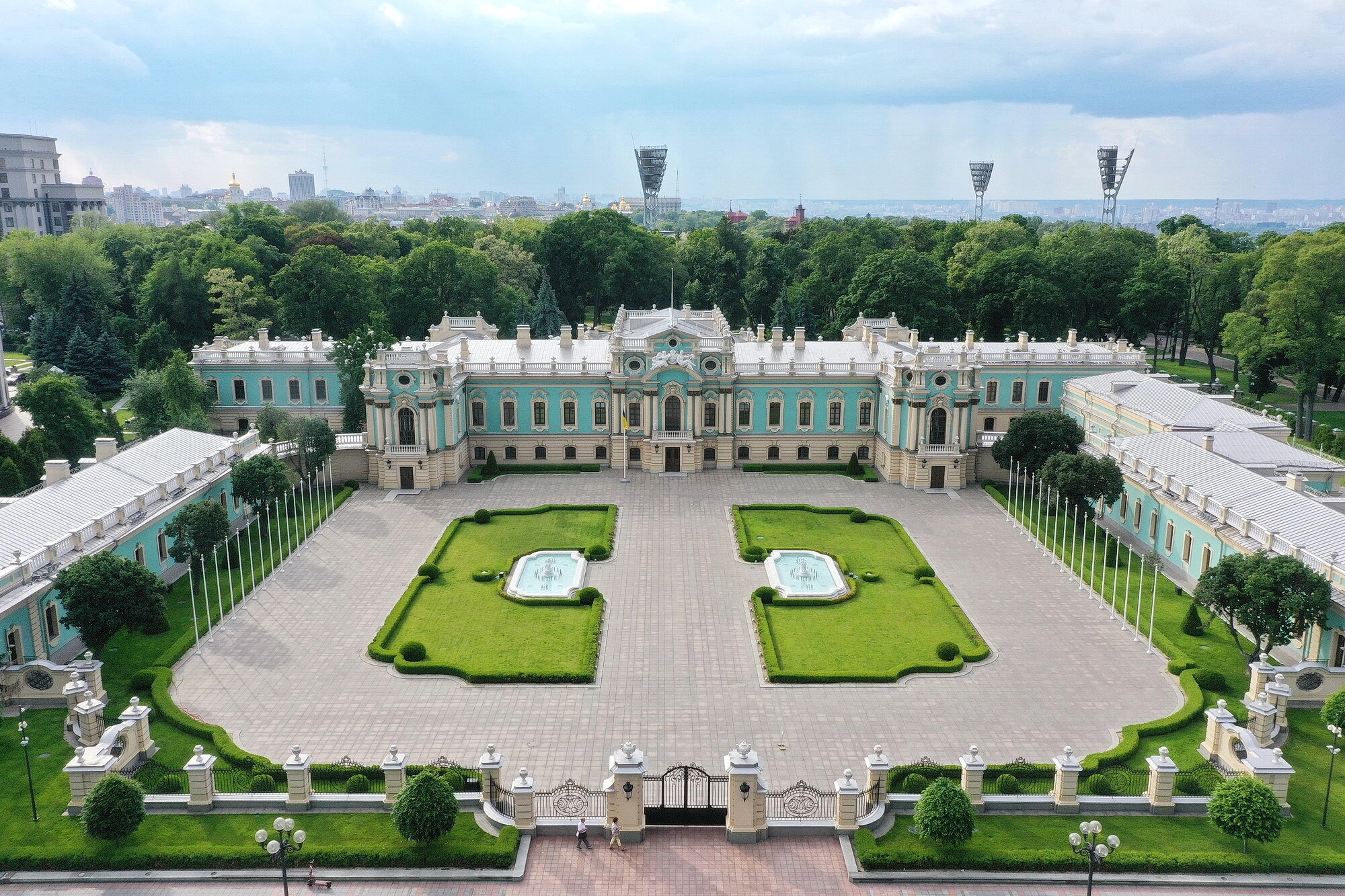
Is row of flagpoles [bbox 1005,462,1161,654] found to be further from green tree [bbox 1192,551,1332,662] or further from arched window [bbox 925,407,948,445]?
arched window [bbox 925,407,948,445]

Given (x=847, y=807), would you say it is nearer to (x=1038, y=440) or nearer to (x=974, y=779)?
(x=974, y=779)

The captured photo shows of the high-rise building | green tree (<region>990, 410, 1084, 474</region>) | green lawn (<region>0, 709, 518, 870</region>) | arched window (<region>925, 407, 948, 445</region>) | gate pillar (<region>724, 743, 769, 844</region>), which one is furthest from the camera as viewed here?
the high-rise building

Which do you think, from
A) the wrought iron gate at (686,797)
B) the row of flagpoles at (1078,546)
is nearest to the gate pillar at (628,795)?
the wrought iron gate at (686,797)

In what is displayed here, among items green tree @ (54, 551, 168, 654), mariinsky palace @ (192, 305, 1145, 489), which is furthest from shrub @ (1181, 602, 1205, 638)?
green tree @ (54, 551, 168, 654)

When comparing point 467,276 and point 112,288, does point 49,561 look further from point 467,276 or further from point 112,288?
point 112,288

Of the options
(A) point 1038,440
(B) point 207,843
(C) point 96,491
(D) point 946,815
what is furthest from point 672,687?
(A) point 1038,440

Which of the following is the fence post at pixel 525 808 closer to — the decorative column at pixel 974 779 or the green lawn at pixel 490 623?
→ the green lawn at pixel 490 623
